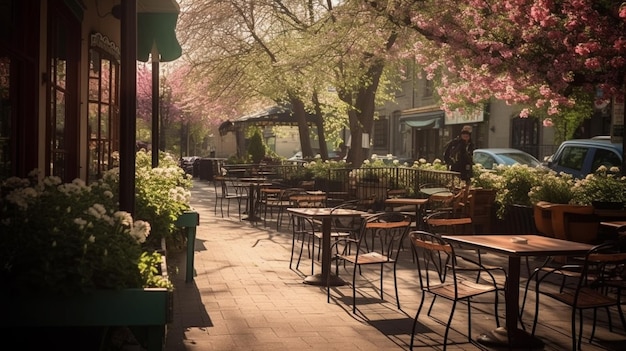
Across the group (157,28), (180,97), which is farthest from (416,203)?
(180,97)

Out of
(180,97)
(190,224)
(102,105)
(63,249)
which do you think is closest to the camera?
(63,249)

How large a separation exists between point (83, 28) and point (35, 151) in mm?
2631

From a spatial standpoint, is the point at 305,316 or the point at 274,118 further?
the point at 274,118

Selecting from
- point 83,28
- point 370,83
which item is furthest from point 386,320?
point 370,83

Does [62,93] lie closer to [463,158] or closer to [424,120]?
[463,158]

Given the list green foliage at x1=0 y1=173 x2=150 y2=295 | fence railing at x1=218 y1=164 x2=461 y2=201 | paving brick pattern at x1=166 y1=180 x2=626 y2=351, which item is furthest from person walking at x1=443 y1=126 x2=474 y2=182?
green foliage at x1=0 y1=173 x2=150 y2=295

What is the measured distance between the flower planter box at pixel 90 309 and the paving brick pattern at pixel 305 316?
2241 mm

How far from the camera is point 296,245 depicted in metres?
12.5

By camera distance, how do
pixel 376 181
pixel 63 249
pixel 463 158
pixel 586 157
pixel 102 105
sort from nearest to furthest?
pixel 63 249 → pixel 102 105 → pixel 463 158 → pixel 376 181 → pixel 586 157

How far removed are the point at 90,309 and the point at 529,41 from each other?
9.09 metres

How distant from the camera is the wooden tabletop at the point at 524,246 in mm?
6000

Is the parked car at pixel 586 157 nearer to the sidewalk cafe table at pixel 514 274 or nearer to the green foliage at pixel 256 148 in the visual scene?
the sidewalk cafe table at pixel 514 274

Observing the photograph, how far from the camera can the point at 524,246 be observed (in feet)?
20.7

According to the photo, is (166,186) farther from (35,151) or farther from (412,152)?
(412,152)
